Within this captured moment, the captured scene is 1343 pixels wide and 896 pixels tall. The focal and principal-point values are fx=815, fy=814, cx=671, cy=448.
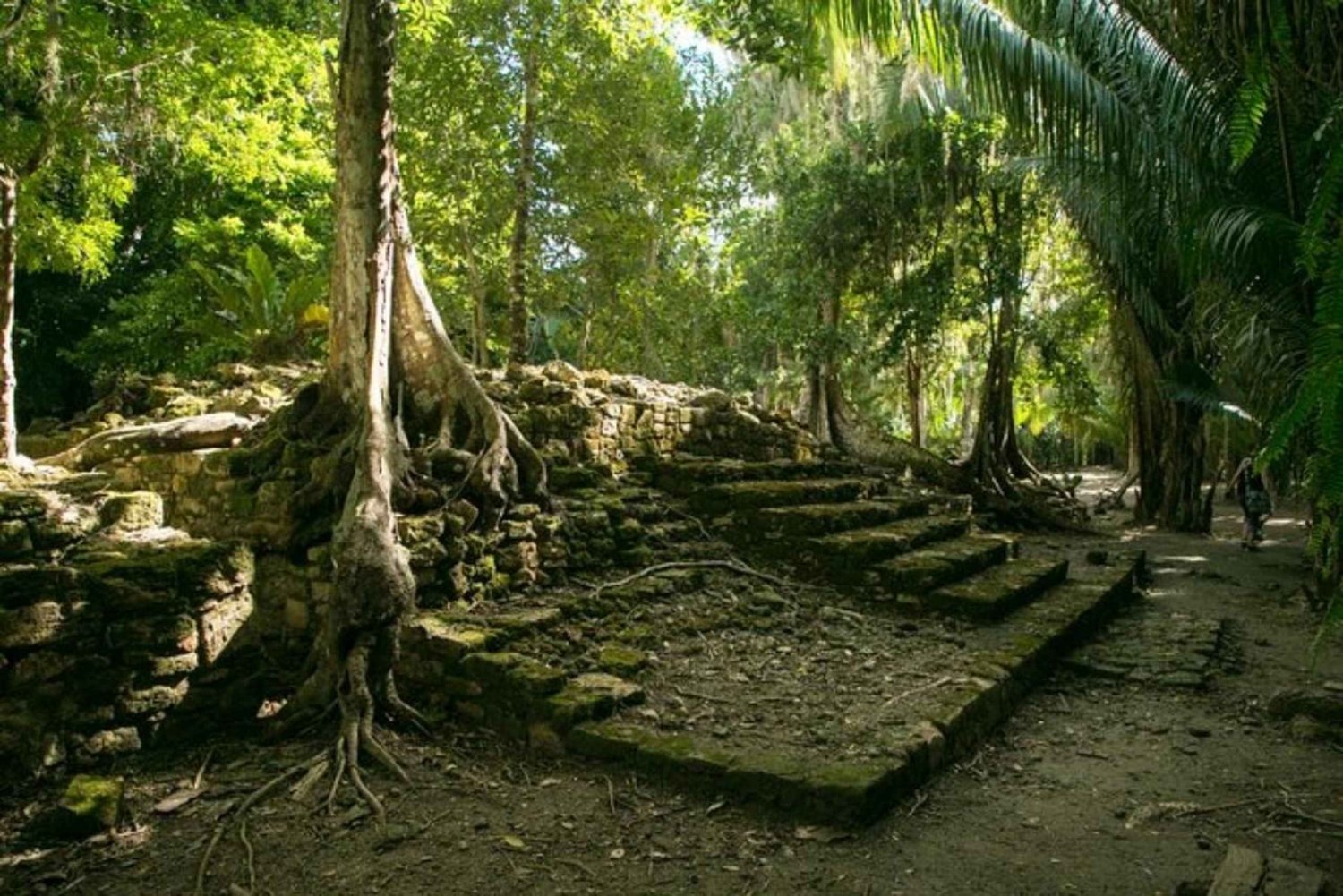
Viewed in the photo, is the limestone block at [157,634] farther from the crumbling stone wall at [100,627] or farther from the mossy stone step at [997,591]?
the mossy stone step at [997,591]

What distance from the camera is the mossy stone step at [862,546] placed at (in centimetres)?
648

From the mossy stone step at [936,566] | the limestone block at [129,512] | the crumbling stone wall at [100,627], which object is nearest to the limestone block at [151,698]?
the crumbling stone wall at [100,627]

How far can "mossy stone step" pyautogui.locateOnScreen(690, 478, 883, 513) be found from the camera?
7113 millimetres

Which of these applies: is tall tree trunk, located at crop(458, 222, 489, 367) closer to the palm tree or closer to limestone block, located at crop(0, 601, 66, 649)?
the palm tree

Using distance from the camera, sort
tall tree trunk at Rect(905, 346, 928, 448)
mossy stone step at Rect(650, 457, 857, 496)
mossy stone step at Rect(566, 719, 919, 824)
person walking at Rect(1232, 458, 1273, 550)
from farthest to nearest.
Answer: tall tree trunk at Rect(905, 346, 928, 448), person walking at Rect(1232, 458, 1273, 550), mossy stone step at Rect(650, 457, 857, 496), mossy stone step at Rect(566, 719, 919, 824)

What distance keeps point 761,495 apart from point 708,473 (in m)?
0.62

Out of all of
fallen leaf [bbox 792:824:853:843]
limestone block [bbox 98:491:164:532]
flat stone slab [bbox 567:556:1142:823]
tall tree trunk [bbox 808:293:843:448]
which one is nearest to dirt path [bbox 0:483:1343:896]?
fallen leaf [bbox 792:824:853:843]

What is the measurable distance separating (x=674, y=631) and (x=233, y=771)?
→ 8.54 ft

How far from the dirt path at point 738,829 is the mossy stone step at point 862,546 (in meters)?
1.97

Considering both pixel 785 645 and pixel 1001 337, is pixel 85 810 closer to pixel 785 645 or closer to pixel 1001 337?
pixel 785 645

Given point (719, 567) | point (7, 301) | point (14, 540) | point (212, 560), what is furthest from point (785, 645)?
point (7, 301)

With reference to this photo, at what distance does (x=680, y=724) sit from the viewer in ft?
13.3

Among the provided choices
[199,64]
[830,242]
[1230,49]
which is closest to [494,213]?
[199,64]

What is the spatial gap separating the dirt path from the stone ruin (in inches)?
7.2
